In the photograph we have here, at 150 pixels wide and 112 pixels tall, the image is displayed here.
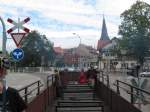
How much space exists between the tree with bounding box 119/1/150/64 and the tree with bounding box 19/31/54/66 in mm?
39321

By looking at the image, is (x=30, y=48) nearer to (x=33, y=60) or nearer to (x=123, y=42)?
(x=33, y=60)

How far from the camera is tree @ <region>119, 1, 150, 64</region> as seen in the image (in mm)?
98750

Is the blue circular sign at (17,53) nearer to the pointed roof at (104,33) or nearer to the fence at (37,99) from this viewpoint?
the fence at (37,99)

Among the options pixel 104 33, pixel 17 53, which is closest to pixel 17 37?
pixel 17 53

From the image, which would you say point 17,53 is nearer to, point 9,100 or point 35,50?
point 9,100

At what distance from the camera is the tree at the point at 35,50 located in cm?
13712

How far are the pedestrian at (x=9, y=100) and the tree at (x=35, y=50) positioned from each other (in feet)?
426

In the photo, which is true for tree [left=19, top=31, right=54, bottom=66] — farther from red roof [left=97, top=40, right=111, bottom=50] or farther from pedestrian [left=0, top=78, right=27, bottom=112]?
pedestrian [left=0, top=78, right=27, bottom=112]

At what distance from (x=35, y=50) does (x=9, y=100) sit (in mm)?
133370

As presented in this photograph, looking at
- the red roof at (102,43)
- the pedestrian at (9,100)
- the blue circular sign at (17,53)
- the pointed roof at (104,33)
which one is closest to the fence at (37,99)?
the blue circular sign at (17,53)

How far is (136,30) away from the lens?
102688 mm

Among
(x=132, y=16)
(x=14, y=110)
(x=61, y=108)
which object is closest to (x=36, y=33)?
(x=132, y=16)

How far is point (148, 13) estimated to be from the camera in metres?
104

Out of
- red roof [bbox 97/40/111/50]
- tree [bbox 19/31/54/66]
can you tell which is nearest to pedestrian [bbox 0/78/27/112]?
tree [bbox 19/31/54/66]
